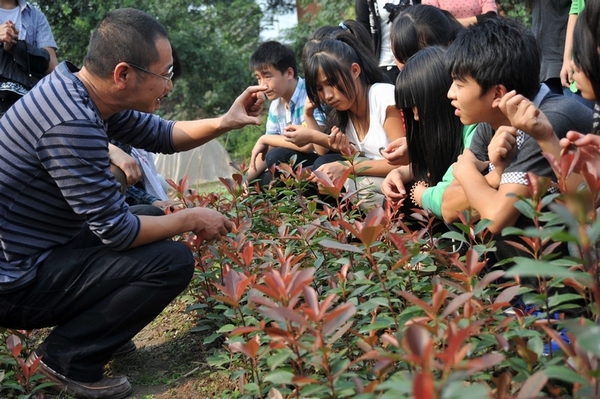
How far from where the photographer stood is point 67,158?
2.66 m

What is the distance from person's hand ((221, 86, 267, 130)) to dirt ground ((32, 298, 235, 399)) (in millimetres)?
957

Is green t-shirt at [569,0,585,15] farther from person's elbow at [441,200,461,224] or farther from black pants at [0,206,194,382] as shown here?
black pants at [0,206,194,382]

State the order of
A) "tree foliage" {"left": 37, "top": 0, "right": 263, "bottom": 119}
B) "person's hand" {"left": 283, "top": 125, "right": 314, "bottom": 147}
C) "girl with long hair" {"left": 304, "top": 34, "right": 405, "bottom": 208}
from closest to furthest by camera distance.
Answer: "girl with long hair" {"left": 304, "top": 34, "right": 405, "bottom": 208}, "person's hand" {"left": 283, "top": 125, "right": 314, "bottom": 147}, "tree foliage" {"left": 37, "top": 0, "right": 263, "bottom": 119}

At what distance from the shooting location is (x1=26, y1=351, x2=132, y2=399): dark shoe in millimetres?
2801

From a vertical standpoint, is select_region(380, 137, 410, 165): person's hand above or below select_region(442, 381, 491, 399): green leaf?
below

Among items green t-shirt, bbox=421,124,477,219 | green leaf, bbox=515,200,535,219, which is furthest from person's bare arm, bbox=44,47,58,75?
green leaf, bbox=515,200,535,219

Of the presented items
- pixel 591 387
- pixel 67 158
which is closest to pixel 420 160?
pixel 67 158

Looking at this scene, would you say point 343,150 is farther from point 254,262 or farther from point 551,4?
point 551,4

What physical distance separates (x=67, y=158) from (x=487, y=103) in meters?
1.60

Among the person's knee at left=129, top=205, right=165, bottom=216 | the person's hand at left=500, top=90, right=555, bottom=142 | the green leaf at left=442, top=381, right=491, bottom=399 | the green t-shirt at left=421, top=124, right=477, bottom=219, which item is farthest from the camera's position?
the person's knee at left=129, top=205, right=165, bottom=216

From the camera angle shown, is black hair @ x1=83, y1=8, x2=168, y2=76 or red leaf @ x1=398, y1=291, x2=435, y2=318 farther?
black hair @ x1=83, y1=8, x2=168, y2=76

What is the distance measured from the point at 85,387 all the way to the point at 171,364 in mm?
423

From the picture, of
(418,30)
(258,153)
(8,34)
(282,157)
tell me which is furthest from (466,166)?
(8,34)

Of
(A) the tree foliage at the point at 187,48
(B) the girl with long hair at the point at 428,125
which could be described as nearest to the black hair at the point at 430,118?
(B) the girl with long hair at the point at 428,125
